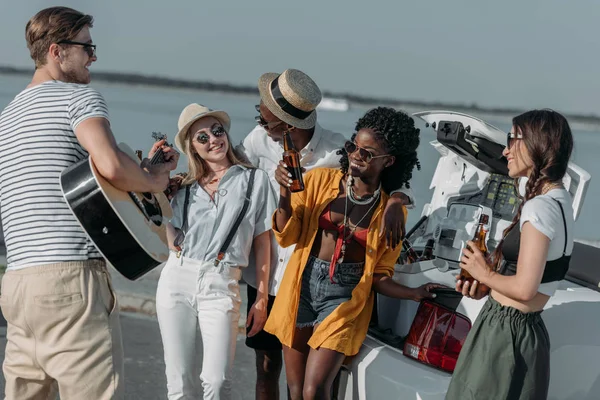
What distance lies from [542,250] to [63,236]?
1.62 m

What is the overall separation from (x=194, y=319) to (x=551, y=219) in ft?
5.61

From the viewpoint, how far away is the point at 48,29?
10.4 feet

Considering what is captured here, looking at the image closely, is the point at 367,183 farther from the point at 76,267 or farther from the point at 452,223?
the point at 76,267

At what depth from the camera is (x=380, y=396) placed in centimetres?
333

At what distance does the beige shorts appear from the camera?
306cm

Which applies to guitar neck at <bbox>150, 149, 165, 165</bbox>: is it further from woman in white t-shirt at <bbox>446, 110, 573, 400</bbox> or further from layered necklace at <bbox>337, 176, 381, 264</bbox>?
woman in white t-shirt at <bbox>446, 110, 573, 400</bbox>

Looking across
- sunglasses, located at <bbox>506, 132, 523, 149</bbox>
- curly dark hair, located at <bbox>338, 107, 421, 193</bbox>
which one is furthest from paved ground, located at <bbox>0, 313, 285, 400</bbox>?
sunglasses, located at <bbox>506, 132, 523, 149</bbox>

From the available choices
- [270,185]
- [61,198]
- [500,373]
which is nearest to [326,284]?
[270,185]

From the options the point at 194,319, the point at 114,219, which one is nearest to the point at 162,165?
the point at 114,219

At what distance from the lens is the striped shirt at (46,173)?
3074 millimetres

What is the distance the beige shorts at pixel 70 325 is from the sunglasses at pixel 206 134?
1.06m

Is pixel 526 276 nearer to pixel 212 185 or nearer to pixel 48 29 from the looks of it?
pixel 212 185

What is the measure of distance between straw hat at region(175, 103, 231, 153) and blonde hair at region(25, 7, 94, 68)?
0.91 metres

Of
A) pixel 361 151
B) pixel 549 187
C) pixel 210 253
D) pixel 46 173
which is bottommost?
pixel 210 253
